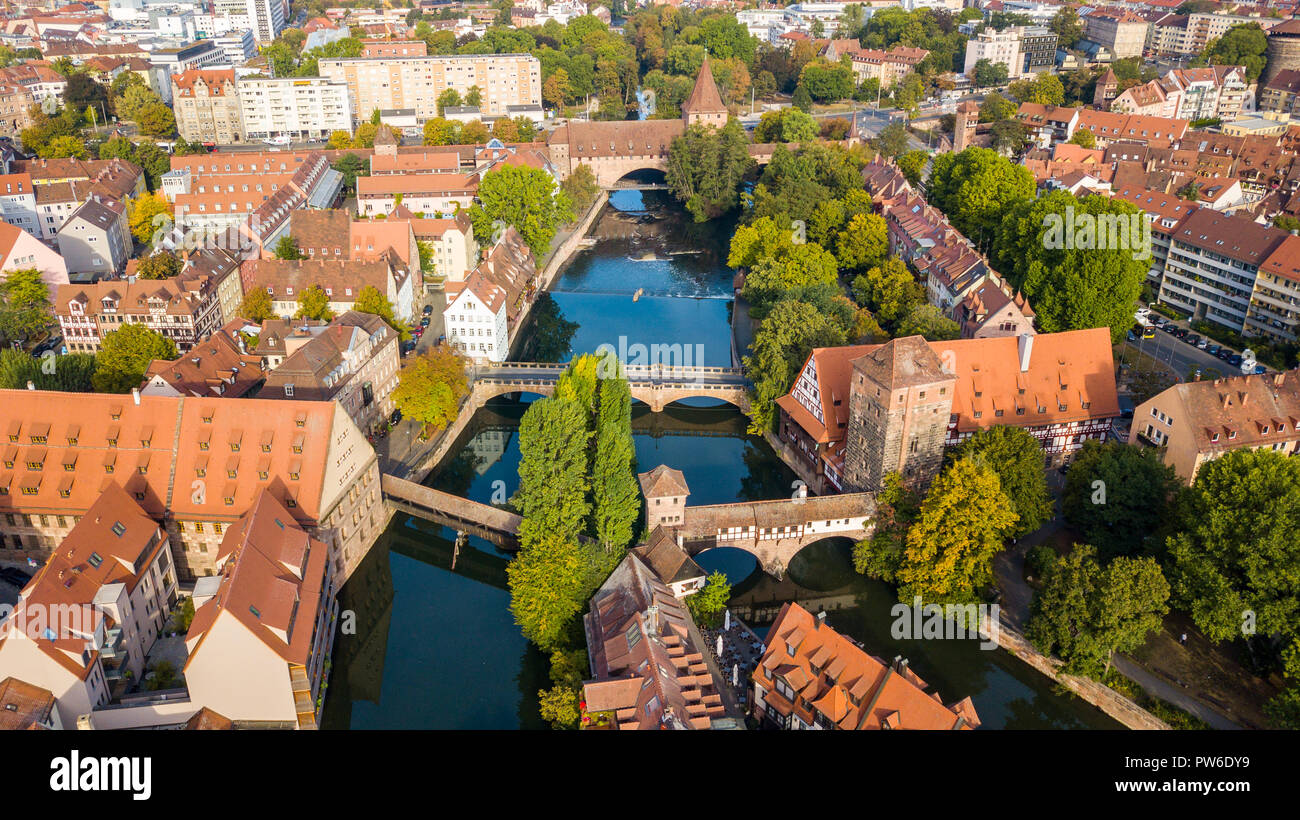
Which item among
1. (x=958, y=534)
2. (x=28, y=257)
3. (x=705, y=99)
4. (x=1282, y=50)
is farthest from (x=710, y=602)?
(x=1282, y=50)

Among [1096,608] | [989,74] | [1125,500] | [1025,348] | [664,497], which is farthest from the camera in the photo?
[989,74]

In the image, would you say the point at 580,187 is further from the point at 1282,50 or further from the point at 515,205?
the point at 1282,50

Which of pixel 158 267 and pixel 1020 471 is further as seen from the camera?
pixel 158 267

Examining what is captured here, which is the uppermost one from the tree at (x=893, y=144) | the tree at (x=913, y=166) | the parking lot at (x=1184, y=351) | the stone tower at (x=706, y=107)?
the stone tower at (x=706, y=107)

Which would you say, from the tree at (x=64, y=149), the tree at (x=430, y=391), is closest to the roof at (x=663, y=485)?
the tree at (x=430, y=391)

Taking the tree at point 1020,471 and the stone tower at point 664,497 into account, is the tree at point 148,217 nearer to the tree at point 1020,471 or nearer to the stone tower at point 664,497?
the stone tower at point 664,497

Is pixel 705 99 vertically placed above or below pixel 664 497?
above
